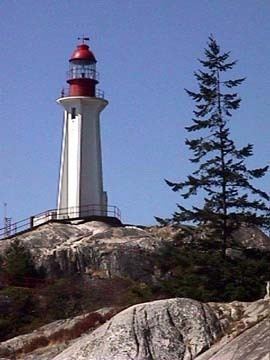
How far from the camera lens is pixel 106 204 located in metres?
60.2

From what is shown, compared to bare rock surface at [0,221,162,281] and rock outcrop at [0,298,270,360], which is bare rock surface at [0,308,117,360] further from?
bare rock surface at [0,221,162,281]

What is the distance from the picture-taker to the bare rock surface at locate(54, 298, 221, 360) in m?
26.6

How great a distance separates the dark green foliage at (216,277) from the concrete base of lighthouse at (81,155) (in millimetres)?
19269

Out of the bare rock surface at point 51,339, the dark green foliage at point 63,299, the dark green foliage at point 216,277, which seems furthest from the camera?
the dark green foliage at point 63,299

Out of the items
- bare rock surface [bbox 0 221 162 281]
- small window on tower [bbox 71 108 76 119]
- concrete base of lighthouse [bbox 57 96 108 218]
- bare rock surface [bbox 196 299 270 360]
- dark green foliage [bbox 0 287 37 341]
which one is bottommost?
bare rock surface [bbox 196 299 270 360]

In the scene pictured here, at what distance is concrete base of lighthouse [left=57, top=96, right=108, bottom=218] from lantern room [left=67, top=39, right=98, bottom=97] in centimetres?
71

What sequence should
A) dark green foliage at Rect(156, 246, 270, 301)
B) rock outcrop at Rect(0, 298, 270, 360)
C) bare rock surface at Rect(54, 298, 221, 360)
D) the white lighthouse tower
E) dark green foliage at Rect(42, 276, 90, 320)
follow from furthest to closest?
the white lighthouse tower, dark green foliage at Rect(42, 276, 90, 320), dark green foliage at Rect(156, 246, 270, 301), bare rock surface at Rect(54, 298, 221, 360), rock outcrop at Rect(0, 298, 270, 360)

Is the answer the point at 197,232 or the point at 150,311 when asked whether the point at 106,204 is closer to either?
the point at 197,232

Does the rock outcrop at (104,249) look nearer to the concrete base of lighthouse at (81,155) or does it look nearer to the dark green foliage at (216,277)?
the dark green foliage at (216,277)

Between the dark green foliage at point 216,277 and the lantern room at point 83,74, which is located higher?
the lantern room at point 83,74

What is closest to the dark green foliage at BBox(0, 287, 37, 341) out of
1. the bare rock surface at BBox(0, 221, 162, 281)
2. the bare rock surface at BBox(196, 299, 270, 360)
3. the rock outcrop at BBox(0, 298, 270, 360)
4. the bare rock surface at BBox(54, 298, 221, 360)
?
the bare rock surface at BBox(0, 221, 162, 281)

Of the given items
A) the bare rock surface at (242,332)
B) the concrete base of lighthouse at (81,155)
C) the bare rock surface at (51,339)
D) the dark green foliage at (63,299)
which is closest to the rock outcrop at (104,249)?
the dark green foliage at (63,299)

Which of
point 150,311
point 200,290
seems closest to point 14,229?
point 200,290

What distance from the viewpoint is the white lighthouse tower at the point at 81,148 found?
59.9 m
